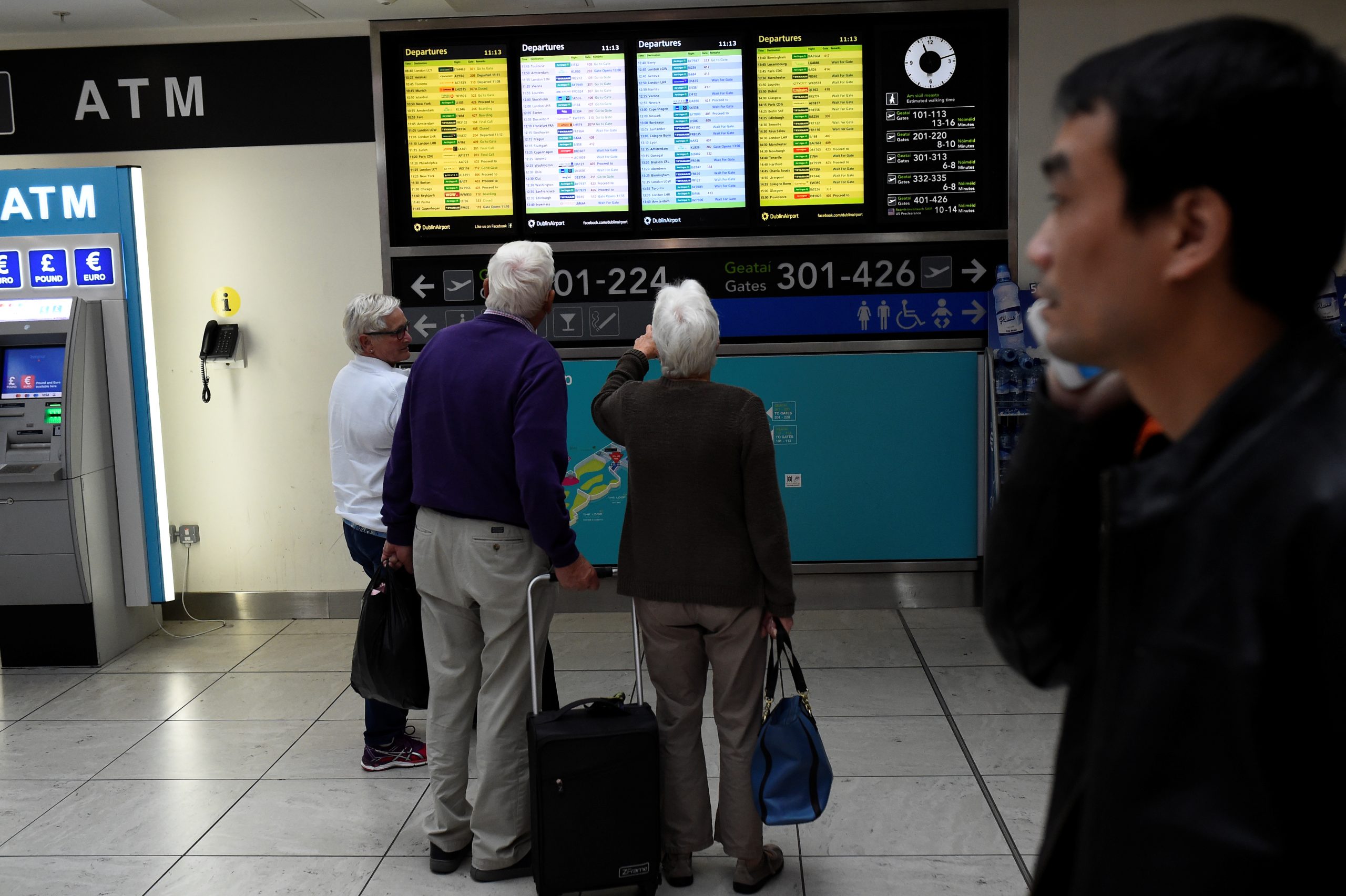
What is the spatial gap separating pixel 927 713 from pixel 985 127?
270 cm

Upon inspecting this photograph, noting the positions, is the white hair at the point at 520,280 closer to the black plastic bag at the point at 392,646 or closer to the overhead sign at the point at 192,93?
the black plastic bag at the point at 392,646

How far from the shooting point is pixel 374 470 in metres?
3.56

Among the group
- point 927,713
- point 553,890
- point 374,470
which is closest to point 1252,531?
point 553,890

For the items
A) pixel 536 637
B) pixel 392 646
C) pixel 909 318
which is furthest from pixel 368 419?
pixel 909 318

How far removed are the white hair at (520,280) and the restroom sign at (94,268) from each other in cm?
282

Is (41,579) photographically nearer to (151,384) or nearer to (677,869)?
(151,384)

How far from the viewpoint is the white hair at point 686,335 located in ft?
8.79

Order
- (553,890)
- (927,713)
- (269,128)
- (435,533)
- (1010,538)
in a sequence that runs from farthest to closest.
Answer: (269,128) < (927,713) < (435,533) < (553,890) < (1010,538)

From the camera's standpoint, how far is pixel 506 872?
293 cm

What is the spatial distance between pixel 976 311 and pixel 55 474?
13.8ft

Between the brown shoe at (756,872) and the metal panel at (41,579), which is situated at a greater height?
the metal panel at (41,579)

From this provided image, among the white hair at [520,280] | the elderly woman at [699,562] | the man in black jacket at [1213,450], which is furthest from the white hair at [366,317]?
the man in black jacket at [1213,450]

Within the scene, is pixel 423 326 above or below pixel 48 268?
below

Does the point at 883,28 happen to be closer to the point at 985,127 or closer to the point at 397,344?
the point at 985,127
